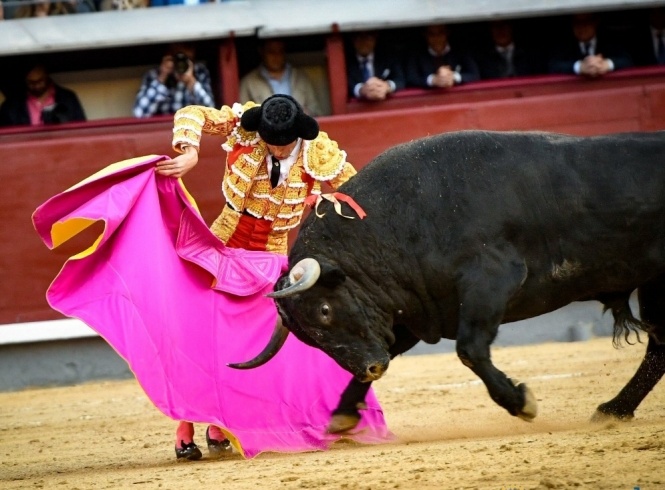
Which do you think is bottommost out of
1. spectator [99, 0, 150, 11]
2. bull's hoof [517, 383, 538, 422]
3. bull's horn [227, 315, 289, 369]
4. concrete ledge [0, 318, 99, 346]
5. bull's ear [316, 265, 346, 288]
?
concrete ledge [0, 318, 99, 346]

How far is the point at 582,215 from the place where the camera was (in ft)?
14.6

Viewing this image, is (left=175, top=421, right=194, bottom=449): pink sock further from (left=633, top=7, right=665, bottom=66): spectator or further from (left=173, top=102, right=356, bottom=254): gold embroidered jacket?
(left=633, top=7, right=665, bottom=66): spectator

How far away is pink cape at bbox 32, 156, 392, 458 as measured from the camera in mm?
4586

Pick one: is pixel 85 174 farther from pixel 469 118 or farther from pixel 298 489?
pixel 298 489

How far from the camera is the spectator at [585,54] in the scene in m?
8.17

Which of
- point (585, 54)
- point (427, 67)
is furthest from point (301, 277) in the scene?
point (585, 54)

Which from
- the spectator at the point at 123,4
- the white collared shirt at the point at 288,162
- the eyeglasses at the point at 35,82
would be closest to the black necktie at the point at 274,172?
the white collared shirt at the point at 288,162

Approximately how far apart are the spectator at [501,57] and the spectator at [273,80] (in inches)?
48.5

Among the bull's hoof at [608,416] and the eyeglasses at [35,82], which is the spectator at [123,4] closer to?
the eyeglasses at [35,82]

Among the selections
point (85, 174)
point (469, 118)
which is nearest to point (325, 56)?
point (469, 118)

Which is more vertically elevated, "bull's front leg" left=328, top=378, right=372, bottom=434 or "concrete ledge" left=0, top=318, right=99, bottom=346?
"bull's front leg" left=328, top=378, right=372, bottom=434

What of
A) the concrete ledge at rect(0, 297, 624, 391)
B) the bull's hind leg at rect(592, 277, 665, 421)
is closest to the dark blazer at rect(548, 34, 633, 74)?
the concrete ledge at rect(0, 297, 624, 391)

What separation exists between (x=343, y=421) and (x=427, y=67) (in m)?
4.08

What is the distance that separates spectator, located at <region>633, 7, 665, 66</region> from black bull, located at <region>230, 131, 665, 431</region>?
4087 millimetres
